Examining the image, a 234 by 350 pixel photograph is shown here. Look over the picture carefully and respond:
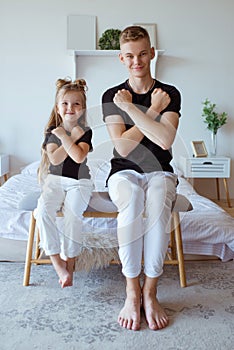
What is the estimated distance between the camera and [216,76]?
151 inches

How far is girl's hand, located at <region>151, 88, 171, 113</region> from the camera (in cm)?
154

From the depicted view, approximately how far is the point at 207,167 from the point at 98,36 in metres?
1.63

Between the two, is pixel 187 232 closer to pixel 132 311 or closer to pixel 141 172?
pixel 141 172

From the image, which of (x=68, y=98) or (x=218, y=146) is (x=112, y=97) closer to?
(x=68, y=98)

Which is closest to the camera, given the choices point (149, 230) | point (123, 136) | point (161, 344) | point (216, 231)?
point (161, 344)

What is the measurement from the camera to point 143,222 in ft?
4.66

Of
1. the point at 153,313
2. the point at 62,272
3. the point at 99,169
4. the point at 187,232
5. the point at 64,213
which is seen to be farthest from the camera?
the point at 99,169

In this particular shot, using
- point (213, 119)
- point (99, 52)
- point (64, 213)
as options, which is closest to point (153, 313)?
point (64, 213)

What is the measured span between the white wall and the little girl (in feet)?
7.01

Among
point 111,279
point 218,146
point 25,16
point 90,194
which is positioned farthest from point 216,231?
point 25,16

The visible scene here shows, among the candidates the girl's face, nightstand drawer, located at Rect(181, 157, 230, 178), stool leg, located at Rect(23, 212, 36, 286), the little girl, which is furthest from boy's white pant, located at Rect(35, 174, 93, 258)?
nightstand drawer, located at Rect(181, 157, 230, 178)

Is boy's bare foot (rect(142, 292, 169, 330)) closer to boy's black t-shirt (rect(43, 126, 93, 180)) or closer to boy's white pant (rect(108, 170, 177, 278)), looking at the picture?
boy's white pant (rect(108, 170, 177, 278))

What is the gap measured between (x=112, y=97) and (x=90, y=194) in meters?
0.42

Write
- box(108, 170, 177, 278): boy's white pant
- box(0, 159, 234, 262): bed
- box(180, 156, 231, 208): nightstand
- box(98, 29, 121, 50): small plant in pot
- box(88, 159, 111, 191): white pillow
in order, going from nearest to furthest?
box(108, 170, 177, 278): boy's white pant
box(0, 159, 234, 262): bed
box(88, 159, 111, 191): white pillow
box(180, 156, 231, 208): nightstand
box(98, 29, 121, 50): small plant in pot
